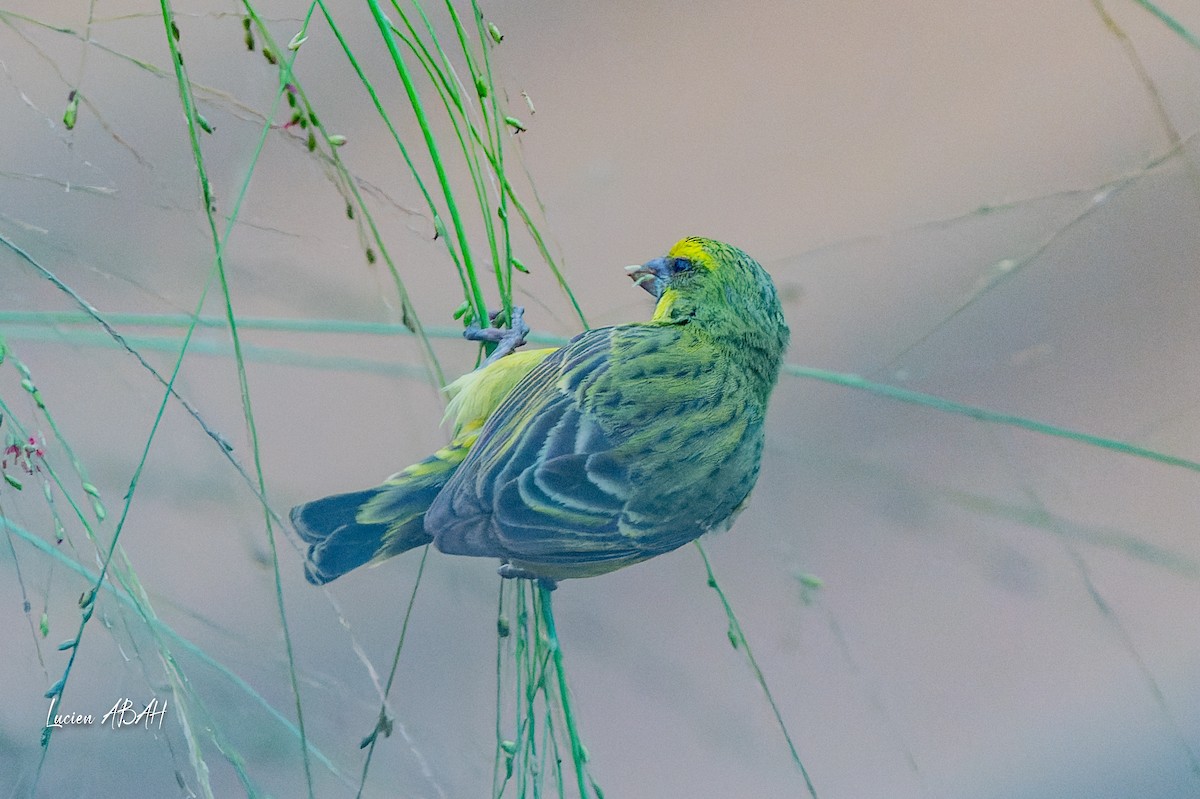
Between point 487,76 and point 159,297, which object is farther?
point 159,297

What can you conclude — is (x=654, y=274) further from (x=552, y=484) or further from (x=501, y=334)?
(x=552, y=484)

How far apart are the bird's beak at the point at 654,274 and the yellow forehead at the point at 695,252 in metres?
0.03

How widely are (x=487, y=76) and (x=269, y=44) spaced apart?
0.19 meters

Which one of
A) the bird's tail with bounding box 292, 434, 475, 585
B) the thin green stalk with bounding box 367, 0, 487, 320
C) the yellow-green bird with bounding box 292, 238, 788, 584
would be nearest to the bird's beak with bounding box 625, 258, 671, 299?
the yellow-green bird with bounding box 292, 238, 788, 584

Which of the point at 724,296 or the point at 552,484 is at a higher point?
the point at 724,296

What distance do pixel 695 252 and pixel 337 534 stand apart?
1.93 ft

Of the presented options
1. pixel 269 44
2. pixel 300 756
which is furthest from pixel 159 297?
pixel 300 756

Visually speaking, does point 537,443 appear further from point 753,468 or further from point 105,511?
point 105,511

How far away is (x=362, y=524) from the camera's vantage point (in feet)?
3.37

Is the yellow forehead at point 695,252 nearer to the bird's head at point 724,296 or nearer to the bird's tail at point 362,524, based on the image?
the bird's head at point 724,296

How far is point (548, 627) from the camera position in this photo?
0.94 meters

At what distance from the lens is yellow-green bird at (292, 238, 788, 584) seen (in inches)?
39.8

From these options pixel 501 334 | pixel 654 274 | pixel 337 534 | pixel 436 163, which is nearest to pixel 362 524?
pixel 337 534

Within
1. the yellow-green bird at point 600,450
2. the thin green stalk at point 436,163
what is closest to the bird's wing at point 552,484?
the yellow-green bird at point 600,450
